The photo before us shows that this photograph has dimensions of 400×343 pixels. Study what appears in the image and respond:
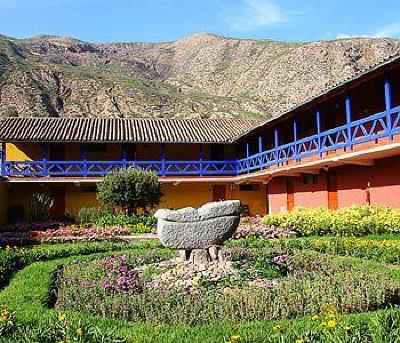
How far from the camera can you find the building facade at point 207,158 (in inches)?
790

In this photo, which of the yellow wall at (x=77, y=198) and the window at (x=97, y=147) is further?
the window at (x=97, y=147)

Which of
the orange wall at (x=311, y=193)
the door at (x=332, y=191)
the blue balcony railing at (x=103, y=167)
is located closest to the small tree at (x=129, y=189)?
the blue balcony railing at (x=103, y=167)

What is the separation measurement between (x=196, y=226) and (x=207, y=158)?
70.2 feet

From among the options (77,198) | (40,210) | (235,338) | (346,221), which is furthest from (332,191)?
(235,338)

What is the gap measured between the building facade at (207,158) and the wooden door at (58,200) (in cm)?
5

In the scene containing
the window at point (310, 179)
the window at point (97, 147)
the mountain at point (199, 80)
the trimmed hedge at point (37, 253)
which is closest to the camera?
the trimmed hedge at point (37, 253)

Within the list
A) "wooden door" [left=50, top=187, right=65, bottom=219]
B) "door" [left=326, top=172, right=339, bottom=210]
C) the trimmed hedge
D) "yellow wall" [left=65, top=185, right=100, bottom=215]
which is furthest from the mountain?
the trimmed hedge

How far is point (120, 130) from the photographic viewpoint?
3006 cm

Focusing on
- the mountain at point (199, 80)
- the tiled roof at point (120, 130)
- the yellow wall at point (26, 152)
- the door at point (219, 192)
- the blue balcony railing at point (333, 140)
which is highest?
the mountain at point (199, 80)

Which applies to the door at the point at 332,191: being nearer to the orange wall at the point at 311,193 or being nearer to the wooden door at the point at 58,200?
the orange wall at the point at 311,193

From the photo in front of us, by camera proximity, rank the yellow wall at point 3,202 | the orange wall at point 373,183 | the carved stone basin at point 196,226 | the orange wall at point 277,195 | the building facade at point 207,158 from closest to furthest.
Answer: the carved stone basin at point 196,226 < the orange wall at point 373,183 < the building facade at point 207,158 < the yellow wall at point 3,202 < the orange wall at point 277,195

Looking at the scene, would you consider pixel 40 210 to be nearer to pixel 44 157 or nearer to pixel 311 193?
pixel 44 157

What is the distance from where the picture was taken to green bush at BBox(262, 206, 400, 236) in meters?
15.7

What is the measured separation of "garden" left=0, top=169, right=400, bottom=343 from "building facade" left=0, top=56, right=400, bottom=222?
691 centimetres
